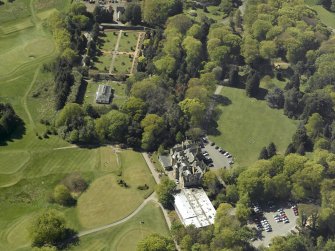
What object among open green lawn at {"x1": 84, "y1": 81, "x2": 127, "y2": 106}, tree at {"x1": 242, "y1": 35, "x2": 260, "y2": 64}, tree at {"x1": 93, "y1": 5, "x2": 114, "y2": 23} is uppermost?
tree at {"x1": 242, "y1": 35, "x2": 260, "y2": 64}

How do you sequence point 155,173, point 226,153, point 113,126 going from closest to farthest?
point 155,173 < point 113,126 < point 226,153

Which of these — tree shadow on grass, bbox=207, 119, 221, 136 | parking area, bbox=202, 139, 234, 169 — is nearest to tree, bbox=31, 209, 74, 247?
parking area, bbox=202, 139, 234, 169

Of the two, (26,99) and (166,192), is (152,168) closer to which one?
(166,192)

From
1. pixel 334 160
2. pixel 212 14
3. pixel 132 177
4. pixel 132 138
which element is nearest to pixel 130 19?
pixel 212 14

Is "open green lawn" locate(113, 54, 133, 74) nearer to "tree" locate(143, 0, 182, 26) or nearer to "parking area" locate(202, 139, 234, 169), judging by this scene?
"tree" locate(143, 0, 182, 26)

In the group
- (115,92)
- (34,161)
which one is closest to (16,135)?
(34,161)
